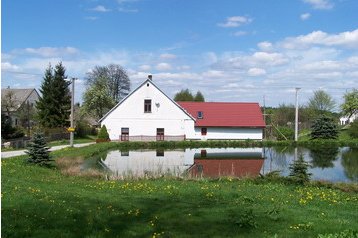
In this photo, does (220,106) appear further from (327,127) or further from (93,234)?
(93,234)

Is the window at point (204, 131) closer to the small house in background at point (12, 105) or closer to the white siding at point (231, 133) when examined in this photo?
the white siding at point (231, 133)

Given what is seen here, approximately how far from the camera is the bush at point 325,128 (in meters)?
53.8

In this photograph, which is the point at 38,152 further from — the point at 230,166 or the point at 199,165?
the point at 230,166

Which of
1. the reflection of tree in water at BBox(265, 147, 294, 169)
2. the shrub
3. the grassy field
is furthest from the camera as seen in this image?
the reflection of tree in water at BBox(265, 147, 294, 169)

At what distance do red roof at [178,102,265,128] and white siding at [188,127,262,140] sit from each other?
0.74m

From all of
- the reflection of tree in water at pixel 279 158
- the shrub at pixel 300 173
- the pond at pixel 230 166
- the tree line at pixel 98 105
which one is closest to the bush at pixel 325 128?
the tree line at pixel 98 105

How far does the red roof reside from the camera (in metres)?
54.2

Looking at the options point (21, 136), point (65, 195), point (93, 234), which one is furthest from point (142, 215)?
point (21, 136)

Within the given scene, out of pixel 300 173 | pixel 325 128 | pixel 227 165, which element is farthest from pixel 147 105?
pixel 300 173

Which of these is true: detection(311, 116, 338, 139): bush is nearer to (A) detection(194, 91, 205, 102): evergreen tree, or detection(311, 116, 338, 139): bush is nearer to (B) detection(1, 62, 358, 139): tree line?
(B) detection(1, 62, 358, 139): tree line

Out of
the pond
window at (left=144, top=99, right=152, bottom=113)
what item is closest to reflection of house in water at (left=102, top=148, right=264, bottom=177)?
the pond

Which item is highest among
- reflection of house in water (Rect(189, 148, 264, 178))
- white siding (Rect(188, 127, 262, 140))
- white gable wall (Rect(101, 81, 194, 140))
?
white gable wall (Rect(101, 81, 194, 140))

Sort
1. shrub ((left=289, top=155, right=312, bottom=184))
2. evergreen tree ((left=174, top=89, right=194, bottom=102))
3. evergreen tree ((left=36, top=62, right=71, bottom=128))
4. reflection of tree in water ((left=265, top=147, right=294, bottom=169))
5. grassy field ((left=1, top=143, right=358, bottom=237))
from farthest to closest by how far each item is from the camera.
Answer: evergreen tree ((left=174, top=89, right=194, bottom=102))
evergreen tree ((left=36, top=62, right=71, bottom=128))
reflection of tree in water ((left=265, top=147, right=294, bottom=169))
shrub ((left=289, top=155, right=312, bottom=184))
grassy field ((left=1, top=143, right=358, bottom=237))

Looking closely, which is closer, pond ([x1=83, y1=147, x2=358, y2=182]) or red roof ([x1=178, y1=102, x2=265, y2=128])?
pond ([x1=83, y1=147, x2=358, y2=182])
